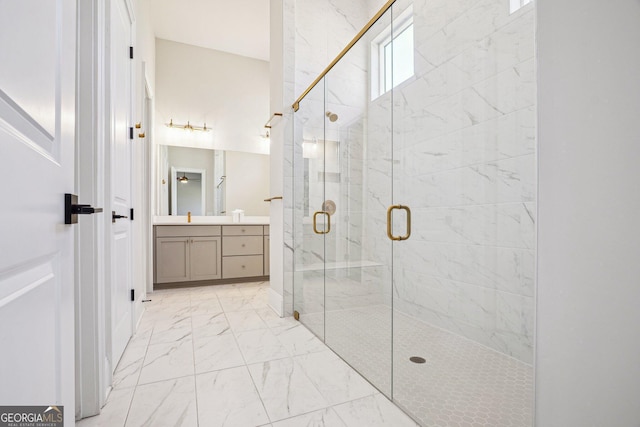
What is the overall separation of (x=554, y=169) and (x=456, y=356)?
4.36 feet

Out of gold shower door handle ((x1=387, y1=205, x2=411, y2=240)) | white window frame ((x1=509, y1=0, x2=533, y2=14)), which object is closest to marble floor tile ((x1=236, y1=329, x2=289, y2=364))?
gold shower door handle ((x1=387, y1=205, x2=411, y2=240))

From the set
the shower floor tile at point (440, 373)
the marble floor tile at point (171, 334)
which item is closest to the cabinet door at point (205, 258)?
the marble floor tile at point (171, 334)

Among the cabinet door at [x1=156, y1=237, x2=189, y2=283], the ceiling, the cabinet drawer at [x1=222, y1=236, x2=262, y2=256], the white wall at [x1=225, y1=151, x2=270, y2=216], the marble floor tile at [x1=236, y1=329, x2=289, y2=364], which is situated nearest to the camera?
the marble floor tile at [x1=236, y1=329, x2=289, y2=364]

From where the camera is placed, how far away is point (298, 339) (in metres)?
2.23

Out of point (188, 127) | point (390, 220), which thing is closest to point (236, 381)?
point (390, 220)

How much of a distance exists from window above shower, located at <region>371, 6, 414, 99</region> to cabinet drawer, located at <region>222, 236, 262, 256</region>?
9.20 feet

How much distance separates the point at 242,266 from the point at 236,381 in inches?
98.0

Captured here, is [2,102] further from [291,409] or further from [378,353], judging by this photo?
[378,353]

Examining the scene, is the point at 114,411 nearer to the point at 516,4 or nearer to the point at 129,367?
the point at 129,367

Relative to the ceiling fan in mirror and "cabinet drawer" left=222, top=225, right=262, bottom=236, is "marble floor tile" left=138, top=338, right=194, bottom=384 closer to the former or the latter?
"cabinet drawer" left=222, top=225, right=262, bottom=236

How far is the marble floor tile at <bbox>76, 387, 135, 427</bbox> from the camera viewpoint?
1.29 meters

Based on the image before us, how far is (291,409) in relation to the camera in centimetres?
139

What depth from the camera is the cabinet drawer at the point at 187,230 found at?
366 cm

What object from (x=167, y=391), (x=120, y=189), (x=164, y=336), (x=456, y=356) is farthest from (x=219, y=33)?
(x=456, y=356)
